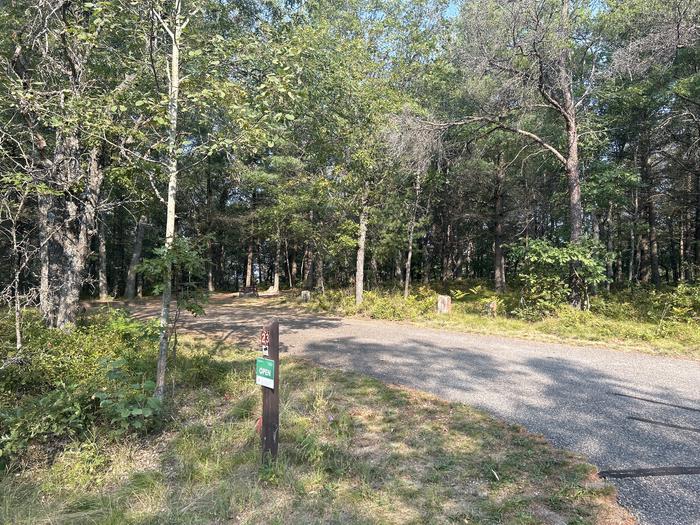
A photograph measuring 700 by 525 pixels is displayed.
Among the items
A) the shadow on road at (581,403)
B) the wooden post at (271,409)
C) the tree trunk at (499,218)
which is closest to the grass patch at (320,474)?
the wooden post at (271,409)

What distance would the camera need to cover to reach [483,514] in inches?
97.7

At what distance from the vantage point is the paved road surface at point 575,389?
289cm

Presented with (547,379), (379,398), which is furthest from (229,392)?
(547,379)

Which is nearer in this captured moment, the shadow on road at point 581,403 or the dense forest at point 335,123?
the shadow on road at point 581,403

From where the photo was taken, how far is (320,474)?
298 centimetres

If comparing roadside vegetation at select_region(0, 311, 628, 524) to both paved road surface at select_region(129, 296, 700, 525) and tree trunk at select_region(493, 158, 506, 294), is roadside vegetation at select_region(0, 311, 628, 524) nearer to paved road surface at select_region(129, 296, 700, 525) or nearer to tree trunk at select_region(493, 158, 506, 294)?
paved road surface at select_region(129, 296, 700, 525)

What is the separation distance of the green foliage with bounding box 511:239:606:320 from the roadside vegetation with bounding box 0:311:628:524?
721 cm

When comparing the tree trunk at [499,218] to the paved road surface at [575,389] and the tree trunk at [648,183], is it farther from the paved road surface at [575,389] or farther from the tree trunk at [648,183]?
the paved road surface at [575,389]

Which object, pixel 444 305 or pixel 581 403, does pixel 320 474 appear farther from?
pixel 444 305

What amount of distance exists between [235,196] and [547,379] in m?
25.8

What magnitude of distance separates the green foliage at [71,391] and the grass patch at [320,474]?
0.67ft

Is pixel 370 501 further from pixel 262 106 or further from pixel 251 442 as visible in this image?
pixel 262 106

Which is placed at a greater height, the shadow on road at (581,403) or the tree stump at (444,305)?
the tree stump at (444,305)

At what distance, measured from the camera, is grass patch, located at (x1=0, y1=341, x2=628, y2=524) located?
99.9 inches
